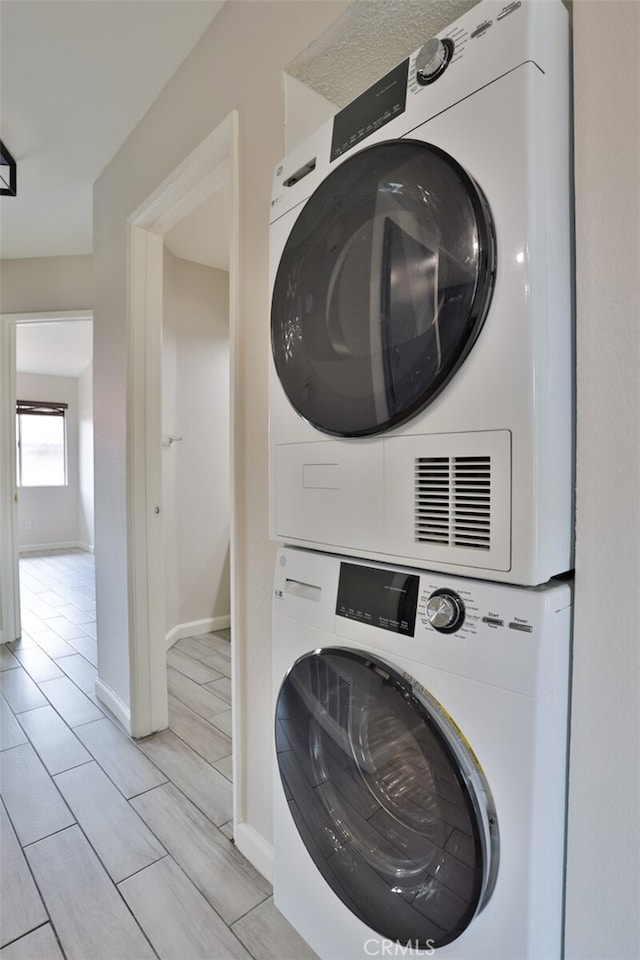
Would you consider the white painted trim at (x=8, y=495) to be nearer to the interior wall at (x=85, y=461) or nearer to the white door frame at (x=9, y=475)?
the white door frame at (x=9, y=475)

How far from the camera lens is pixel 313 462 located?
0.93 meters

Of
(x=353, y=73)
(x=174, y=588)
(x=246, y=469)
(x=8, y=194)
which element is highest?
(x=8, y=194)

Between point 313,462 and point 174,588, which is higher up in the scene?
point 313,462

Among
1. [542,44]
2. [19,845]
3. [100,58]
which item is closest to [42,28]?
[100,58]

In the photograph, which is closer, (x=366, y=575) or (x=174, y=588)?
(x=366, y=575)

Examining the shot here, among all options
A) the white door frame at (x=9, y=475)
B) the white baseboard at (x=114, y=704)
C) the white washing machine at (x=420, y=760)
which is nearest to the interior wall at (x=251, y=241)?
the white washing machine at (x=420, y=760)

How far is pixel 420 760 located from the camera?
719mm

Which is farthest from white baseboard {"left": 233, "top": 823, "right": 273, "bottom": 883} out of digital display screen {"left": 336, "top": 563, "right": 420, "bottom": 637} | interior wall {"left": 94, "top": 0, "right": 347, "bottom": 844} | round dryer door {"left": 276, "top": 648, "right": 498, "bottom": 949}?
digital display screen {"left": 336, "top": 563, "right": 420, "bottom": 637}

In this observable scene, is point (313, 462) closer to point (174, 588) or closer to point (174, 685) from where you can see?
point (174, 685)

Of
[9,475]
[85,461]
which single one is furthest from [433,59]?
[85,461]

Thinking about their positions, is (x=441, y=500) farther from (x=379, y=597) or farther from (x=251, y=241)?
(x=251, y=241)

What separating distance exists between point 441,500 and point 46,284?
11.2ft

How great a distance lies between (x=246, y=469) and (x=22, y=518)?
650 cm

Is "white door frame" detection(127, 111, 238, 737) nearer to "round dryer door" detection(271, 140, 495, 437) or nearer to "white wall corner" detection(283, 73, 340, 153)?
"white wall corner" detection(283, 73, 340, 153)
